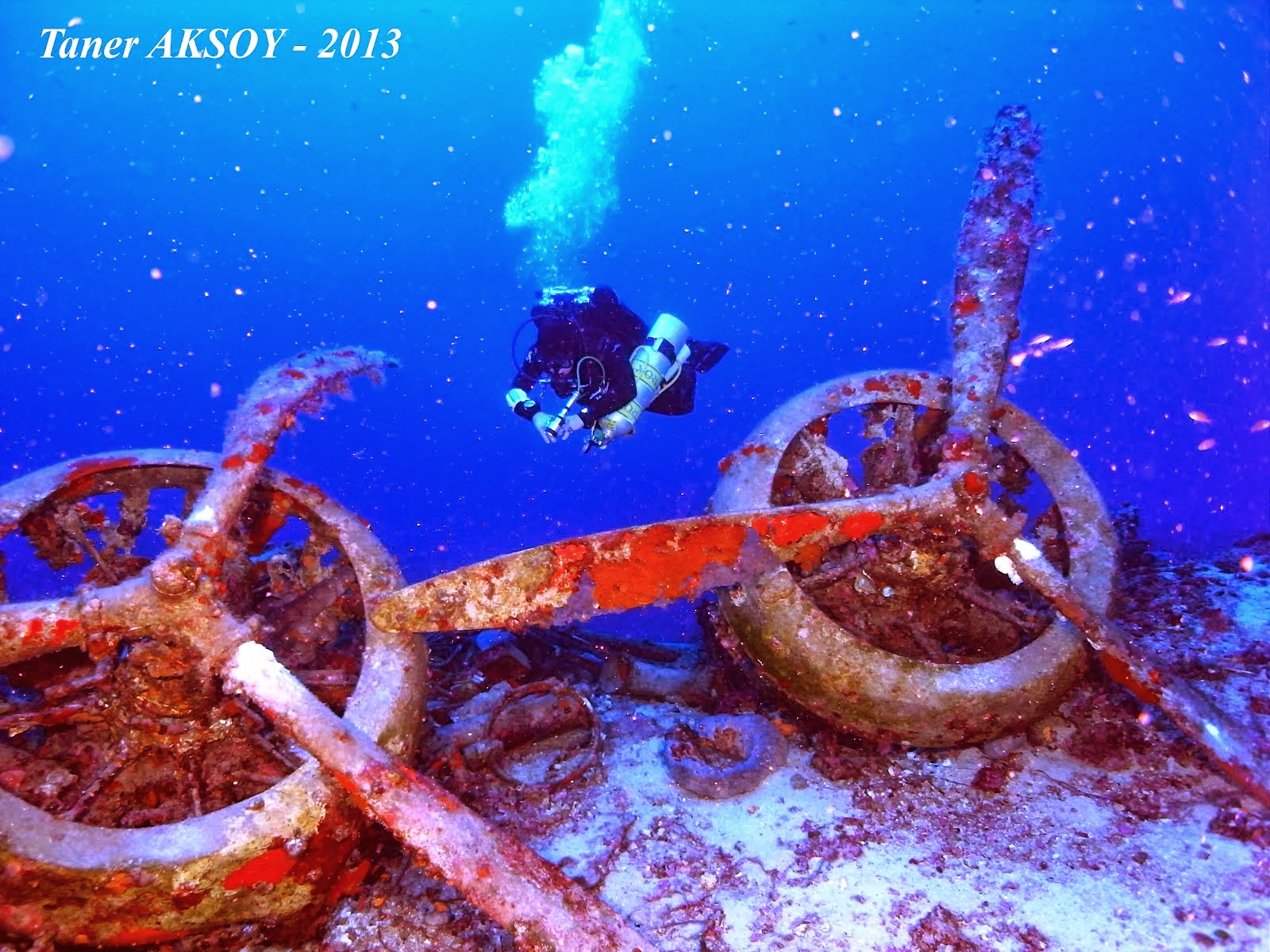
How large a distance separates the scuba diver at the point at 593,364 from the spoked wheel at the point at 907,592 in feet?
8.32

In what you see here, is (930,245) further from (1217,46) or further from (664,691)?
(664,691)

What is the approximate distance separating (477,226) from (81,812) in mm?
51697

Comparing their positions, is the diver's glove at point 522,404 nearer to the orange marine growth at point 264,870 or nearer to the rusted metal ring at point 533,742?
the rusted metal ring at point 533,742

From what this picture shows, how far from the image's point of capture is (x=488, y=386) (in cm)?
4547

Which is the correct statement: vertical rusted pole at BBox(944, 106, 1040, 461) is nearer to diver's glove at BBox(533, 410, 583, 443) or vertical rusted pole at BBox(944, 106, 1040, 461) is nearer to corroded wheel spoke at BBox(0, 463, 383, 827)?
diver's glove at BBox(533, 410, 583, 443)

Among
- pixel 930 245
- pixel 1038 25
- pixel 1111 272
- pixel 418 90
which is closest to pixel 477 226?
pixel 418 90

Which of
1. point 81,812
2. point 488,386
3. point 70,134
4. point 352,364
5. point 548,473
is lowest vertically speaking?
point 81,812

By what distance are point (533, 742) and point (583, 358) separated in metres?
3.77

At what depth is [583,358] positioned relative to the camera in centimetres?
648

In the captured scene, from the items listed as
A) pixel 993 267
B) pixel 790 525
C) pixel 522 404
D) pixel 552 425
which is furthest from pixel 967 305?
pixel 522 404

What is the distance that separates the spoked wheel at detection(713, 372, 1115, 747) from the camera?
3.48 meters

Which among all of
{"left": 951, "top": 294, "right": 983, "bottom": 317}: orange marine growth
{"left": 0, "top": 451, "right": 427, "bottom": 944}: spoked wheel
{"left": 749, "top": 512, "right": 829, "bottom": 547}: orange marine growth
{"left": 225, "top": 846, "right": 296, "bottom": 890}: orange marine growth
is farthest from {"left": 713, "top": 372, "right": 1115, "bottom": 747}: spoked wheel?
{"left": 225, "top": 846, "right": 296, "bottom": 890}: orange marine growth

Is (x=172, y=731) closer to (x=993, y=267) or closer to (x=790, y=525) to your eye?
(x=790, y=525)

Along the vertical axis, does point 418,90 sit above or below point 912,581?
above
